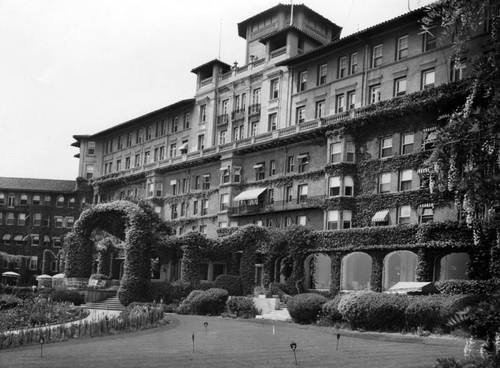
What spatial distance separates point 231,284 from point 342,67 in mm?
22274

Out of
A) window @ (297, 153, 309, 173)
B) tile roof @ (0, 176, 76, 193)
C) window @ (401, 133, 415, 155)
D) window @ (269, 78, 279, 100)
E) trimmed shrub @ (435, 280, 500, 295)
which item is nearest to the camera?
trimmed shrub @ (435, 280, 500, 295)

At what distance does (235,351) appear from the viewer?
71.0ft

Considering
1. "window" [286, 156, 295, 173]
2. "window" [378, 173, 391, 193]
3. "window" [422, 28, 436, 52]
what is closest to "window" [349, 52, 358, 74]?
"window" [422, 28, 436, 52]

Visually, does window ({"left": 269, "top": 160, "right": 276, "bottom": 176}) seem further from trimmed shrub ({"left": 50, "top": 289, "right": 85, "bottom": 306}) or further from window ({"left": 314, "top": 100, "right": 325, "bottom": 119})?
trimmed shrub ({"left": 50, "top": 289, "right": 85, "bottom": 306})

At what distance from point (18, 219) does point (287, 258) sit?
5926 centimetres

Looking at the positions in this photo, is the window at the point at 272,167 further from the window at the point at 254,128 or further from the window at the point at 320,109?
the window at the point at 320,109

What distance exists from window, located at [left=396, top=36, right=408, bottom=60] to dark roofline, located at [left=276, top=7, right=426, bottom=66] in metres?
1.41

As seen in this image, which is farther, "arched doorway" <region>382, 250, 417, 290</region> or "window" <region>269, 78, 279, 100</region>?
"window" <region>269, 78, 279, 100</region>

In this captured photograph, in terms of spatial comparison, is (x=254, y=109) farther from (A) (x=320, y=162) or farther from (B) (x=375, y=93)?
(B) (x=375, y=93)

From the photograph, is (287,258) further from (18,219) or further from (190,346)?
(18,219)

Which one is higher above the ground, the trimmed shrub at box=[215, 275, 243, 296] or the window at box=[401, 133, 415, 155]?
the window at box=[401, 133, 415, 155]

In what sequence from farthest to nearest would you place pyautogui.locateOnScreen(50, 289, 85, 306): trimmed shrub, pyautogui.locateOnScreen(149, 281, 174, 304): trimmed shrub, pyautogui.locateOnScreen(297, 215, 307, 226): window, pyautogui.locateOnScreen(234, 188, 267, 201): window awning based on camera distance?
pyautogui.locateOnScreen(234, 188, 267, 201): window awning, pyautogui.locateOnScreen(297, 215, 307, 226): window, pyautogui.locateOnScreen(149, 281, 174, 304): trimmed shrub, pyautogui.locateOnScreen(50, 289, 85, 306): trimmed shrub

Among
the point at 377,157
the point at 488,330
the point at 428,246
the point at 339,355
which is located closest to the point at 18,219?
the point at 377,157

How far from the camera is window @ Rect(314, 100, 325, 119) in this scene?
197 feet
